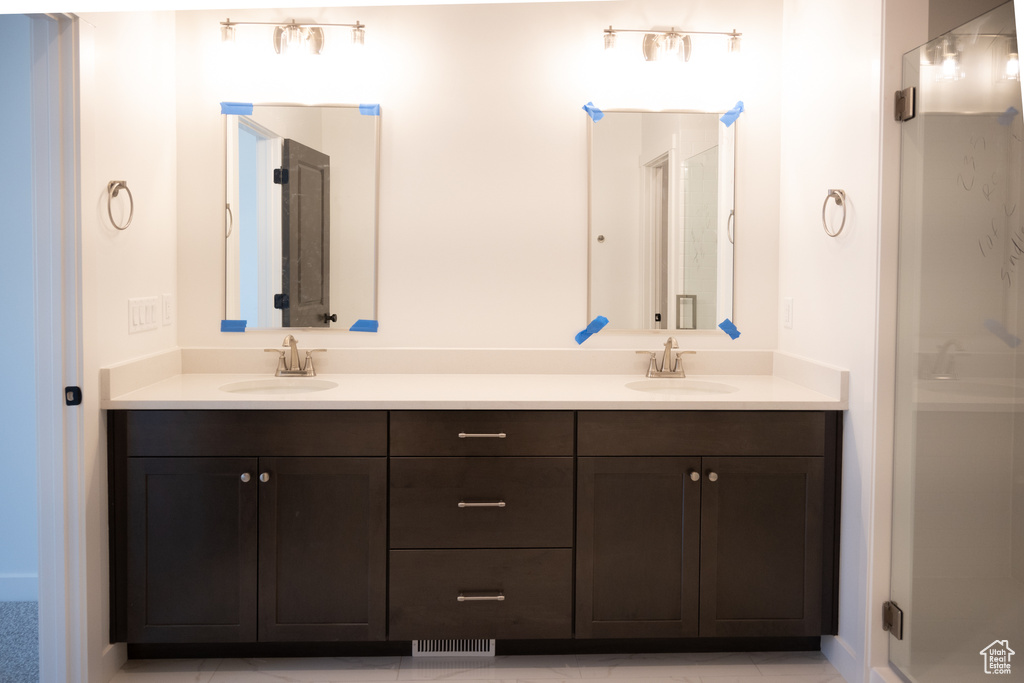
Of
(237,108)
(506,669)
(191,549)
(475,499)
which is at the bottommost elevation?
(506,669)

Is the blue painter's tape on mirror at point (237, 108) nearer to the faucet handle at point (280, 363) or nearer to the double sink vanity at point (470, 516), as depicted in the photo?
the faucet handle at point (280, 363)

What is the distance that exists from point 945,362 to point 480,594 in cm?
138

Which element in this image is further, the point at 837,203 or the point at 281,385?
the point at 281,385

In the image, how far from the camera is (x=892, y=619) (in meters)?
2.07

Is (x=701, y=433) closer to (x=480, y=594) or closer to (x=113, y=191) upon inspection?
(x=480, y=594)

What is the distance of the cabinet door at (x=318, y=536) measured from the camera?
7.27 ft

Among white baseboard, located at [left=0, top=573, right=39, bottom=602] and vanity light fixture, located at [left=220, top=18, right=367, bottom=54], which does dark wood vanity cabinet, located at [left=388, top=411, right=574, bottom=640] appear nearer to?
vanity light fixture, located at [left=220, top=18, right=367, bottom=54]

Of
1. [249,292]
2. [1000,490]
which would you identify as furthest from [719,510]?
[249,292]

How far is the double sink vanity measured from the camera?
2207 millimetres

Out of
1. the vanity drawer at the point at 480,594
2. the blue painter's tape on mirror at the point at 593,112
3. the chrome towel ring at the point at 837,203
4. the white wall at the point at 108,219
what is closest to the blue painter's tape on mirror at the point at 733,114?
the blue painter's tape on mirror at the point at 593,112

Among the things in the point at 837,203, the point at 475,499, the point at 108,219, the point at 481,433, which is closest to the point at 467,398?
the point at 481,433

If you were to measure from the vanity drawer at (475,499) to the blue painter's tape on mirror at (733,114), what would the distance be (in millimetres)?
1380

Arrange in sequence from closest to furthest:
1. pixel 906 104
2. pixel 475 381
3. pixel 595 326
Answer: pixel 906 104 < pixel 475 381 < pixel 595 326

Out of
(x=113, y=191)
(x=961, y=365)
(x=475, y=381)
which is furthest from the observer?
(x=475, y=381)
